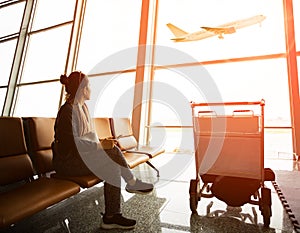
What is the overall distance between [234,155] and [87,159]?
3.39ft

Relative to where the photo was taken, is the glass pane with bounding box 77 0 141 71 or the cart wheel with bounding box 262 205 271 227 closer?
the cart wheel with bounding box 262 205 271 227

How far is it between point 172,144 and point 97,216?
322 centimetres

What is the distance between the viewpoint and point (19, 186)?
135cm

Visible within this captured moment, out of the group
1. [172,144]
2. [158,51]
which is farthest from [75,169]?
[158,51]

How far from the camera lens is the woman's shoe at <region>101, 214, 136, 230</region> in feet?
4.50

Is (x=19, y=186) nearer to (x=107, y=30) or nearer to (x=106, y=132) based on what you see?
(x=106, y=132)

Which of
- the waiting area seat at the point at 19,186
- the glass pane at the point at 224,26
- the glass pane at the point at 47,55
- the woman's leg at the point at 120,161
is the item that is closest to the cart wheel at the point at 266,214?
the woman's leg at the point at 120,161

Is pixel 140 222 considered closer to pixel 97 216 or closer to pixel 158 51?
pixel 97 216

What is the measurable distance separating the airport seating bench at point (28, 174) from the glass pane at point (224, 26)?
3.64 metres

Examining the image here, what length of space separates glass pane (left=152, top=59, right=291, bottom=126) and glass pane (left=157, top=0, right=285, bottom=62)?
256 mm

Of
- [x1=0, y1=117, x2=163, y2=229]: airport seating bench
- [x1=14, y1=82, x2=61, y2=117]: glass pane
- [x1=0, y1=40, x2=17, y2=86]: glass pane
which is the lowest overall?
[x1=0, y1=117, x2=163, y2=229]: airport seating bench

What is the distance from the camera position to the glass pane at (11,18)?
571 centimetres

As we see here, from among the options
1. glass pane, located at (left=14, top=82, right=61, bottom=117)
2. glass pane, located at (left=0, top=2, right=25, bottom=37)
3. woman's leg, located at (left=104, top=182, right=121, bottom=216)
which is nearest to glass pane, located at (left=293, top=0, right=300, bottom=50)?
woman's leg, located at (left=104, top=182, right=121, bottom=216)

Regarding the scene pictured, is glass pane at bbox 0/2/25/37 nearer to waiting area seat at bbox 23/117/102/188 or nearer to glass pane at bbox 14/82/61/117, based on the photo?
glass pane at bbox 14/82/61/117
